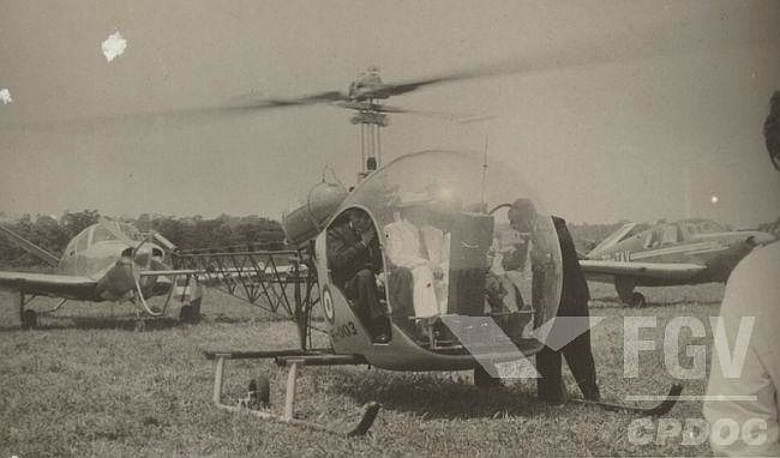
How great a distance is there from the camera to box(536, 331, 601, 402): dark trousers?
3240 mm

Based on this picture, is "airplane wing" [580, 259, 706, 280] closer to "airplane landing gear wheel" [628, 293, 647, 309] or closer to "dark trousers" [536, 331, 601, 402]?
"airplane landing gear wheel" [628, 293, 647, 309]

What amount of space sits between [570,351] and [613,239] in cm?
55

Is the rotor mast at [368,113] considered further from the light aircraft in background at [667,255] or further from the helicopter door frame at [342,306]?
the light aircraft in background at [667,255]

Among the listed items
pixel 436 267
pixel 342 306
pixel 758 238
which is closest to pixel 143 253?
pixel 342 306

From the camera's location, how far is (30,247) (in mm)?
3260

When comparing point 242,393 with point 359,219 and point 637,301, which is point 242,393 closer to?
point 359,219

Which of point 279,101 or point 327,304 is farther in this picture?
point 327,304

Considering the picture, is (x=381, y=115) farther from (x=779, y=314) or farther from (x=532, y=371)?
(x=779, y=314)

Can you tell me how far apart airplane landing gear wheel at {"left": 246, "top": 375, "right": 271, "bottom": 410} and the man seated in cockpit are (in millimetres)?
711

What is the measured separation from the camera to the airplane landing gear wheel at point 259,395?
3133 mm

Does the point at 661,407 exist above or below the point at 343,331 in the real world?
below

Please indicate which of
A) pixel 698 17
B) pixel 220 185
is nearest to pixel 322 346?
pixel 220 185

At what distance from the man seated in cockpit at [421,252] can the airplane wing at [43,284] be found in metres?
1.43

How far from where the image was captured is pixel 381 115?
9.66 ft
